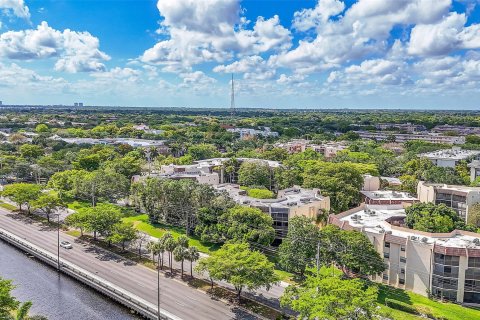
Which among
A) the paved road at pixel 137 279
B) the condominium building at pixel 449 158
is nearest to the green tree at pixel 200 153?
the paved road at pixel 137 279

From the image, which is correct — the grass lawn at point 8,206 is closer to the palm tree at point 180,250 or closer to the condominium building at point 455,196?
the palm tree at point 180,250

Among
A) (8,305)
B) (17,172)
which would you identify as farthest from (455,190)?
(17,172)

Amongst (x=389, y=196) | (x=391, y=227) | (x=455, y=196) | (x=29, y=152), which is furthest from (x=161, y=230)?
(x=29, y=152)

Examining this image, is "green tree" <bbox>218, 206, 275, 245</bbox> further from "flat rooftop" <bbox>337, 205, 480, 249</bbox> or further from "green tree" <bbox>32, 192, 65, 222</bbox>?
"green tree" <bbox>32, 192, 65, 222</bbox>

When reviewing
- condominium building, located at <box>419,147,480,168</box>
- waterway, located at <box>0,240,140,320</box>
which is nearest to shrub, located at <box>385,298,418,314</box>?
waterway, located at <box>0,240,140,320</box>

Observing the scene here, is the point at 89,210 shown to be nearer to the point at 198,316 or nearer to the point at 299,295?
the point at 198,316

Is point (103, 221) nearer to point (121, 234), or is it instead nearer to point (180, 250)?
point (121, 234)
